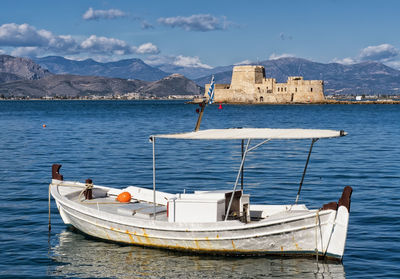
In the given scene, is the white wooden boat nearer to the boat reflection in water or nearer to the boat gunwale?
the boat gunwale

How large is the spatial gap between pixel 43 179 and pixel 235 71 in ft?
454

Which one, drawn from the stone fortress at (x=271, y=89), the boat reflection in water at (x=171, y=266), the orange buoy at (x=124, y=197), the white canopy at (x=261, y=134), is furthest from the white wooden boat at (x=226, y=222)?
the stone fortress at (x=271, y=89)

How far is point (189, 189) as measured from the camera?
24391 mm

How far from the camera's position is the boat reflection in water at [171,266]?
43.7 ft

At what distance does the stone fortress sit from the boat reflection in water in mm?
146568

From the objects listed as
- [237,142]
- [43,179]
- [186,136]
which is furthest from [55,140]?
[186,136]

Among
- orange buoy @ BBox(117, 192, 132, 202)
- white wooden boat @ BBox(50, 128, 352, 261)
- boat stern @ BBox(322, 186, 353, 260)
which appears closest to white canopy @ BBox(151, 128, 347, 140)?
white wooden boat @ BBox(50, 128, 352, 261)

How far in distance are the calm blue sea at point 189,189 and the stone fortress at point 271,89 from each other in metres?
110

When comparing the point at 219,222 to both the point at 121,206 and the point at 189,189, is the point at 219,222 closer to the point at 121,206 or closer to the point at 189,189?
the point at 121,206

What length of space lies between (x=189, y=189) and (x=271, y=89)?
141 meters

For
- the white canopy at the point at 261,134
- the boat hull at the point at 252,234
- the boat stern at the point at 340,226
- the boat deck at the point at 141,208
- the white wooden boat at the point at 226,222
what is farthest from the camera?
the boat deck at the point at 141,208

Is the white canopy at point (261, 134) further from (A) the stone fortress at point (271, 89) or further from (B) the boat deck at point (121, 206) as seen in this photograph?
(A) the stone fortress at point (271, 89)

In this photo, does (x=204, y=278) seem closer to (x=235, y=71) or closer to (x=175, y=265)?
(x=175, y=265)

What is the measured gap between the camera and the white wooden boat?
43.6ft
